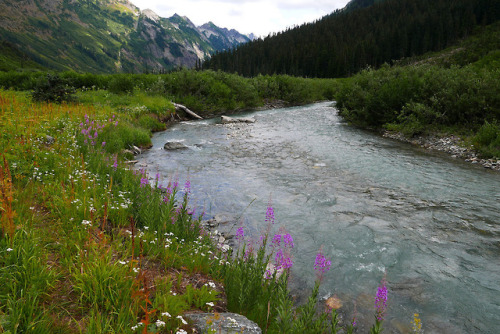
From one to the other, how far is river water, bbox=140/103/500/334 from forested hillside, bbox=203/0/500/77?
7663 centimetres

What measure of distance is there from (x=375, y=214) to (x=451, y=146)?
9701mm

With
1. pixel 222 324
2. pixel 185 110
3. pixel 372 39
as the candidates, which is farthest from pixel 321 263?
pixel 372 39

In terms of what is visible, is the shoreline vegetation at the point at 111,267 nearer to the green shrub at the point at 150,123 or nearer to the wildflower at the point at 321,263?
the wildflower at the point at 321,263

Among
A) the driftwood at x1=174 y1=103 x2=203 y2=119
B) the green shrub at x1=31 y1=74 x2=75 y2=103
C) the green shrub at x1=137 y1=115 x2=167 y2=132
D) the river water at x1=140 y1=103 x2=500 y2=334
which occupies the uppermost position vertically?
the green shrub at x1=31 y1=74 x2=75 y2=103

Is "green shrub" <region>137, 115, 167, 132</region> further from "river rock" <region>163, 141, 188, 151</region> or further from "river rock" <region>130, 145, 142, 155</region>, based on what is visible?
"river rock" <region>130, 145, 142, 155</region>

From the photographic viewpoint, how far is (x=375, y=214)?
763 cm

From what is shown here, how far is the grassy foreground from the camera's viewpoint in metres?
2.74

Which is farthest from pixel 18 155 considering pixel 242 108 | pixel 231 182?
pixel 242 108

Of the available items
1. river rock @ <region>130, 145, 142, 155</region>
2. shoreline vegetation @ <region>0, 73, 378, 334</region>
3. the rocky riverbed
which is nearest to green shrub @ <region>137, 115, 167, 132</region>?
river rock @ <region>130, 145, 142, 155</region>

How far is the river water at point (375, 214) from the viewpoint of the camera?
15.4ft

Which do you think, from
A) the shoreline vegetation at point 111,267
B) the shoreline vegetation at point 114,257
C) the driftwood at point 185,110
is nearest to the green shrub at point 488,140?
the shoreline vegetation at point 114,257

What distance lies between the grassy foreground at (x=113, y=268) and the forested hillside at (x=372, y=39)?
8410cm

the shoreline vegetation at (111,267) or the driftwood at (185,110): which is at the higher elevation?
the driftwood at (185,110)

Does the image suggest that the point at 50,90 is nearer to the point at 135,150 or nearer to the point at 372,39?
the point at 135,150
